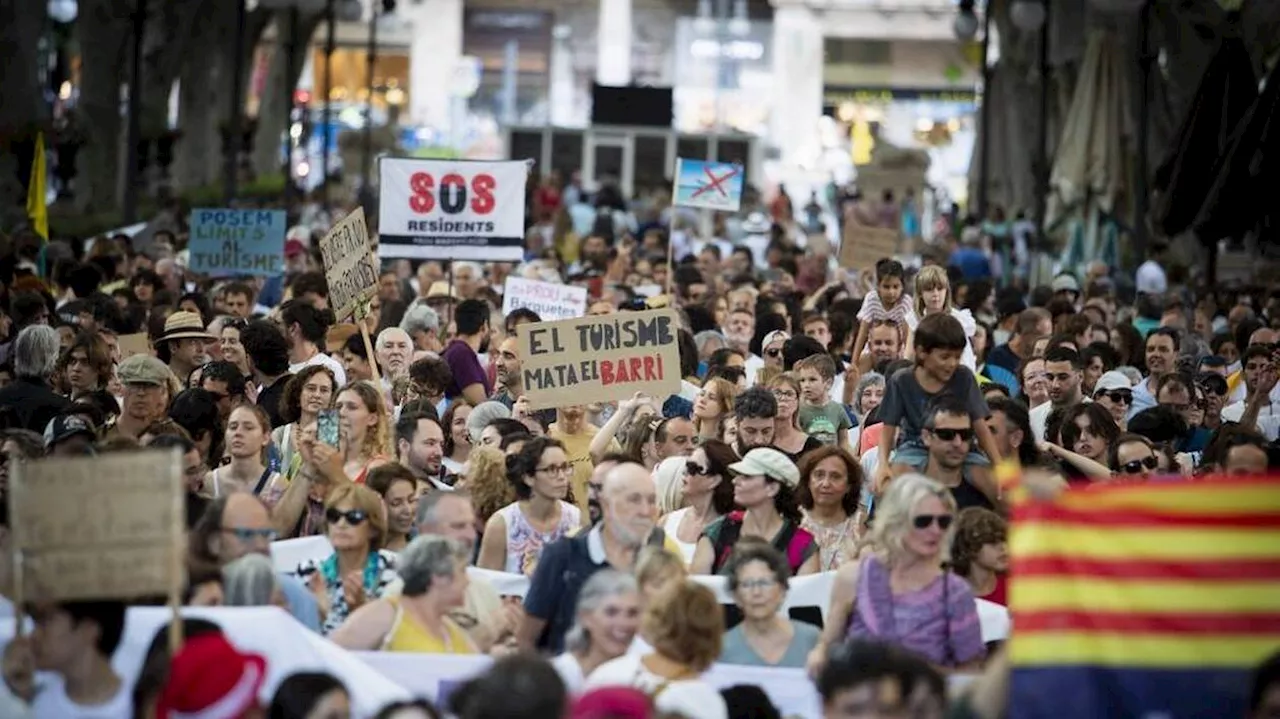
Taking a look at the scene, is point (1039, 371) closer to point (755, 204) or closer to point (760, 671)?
point (760, 671)

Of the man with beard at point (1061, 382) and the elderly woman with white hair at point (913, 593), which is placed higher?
the elderly woman with white hair at point (913, 593)

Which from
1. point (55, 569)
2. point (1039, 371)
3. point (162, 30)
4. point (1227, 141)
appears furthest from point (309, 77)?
point (55, 569)

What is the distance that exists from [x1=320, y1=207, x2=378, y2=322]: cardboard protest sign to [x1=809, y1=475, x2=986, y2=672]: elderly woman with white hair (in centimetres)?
638

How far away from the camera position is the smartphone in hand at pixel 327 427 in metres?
12.9

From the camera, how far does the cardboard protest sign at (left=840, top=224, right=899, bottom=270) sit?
24688mm

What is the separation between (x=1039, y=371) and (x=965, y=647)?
6.49m

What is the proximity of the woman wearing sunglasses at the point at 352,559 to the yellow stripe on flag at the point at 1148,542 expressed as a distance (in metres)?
3.39

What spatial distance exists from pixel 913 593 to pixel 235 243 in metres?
15.0

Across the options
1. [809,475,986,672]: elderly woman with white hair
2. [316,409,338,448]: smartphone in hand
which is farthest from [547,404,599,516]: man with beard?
[809,475,986,672]: elderly woman with white hair

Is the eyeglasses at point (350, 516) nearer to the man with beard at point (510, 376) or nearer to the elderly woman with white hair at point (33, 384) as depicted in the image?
the elderly woman with white hair at point (33, 384)

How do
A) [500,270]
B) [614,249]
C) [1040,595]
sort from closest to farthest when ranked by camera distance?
[1040,595] → [500,270] → [614,249]

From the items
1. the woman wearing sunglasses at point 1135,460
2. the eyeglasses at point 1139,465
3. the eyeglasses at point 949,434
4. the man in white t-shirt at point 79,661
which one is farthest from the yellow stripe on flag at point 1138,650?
the eyeglasses at point 1139,465

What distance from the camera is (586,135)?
56.5 meters

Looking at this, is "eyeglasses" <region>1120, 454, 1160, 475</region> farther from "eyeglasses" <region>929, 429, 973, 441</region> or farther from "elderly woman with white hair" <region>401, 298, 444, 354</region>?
"elderly woman with white hair" <region>401, 298, 444, 354</region>
